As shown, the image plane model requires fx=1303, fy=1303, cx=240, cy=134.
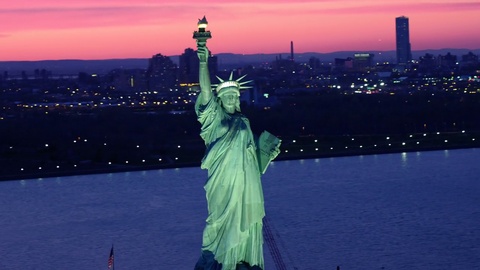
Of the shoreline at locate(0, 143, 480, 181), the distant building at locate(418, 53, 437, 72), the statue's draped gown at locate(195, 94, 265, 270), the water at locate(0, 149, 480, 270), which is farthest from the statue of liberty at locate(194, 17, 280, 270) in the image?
the distant building at locate(418, 53, 437, 72)

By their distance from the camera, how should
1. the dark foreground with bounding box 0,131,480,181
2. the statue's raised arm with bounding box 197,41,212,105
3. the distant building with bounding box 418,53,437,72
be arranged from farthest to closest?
the distant building with bounding box 418,53,437,72, the dark foreground with bounding box 0,131,480,181, the statue's raised arm with bounding box 197,41,212,105

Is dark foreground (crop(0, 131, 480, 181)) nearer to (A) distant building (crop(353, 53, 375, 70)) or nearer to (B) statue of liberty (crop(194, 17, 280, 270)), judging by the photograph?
(B) statue of liberty (crop(194, 17, 280, 270))

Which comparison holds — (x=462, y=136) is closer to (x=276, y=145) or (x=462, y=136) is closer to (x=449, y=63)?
(x=276, y=145)

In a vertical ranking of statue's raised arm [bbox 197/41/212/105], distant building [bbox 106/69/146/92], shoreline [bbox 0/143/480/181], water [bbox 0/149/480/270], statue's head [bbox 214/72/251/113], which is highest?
statue's raised arm [bbox 197/41/212/105]

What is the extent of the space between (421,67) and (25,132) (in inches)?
2017

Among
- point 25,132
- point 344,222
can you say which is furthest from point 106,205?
point 25,132

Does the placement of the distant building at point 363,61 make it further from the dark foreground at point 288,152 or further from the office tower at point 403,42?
the dark foreground at point 288,152

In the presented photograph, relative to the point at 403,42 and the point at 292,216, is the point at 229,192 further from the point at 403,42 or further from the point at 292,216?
the point at 403,42

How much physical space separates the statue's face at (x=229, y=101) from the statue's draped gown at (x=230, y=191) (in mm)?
50

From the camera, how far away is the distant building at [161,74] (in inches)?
2386

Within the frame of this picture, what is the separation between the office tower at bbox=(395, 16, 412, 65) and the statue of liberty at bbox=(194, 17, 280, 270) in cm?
7831

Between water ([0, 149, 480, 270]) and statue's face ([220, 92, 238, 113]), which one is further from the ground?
statue's face ([220, 92, 238, 113])

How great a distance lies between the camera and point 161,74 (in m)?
63.7

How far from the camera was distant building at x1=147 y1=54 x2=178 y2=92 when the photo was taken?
199 ft
